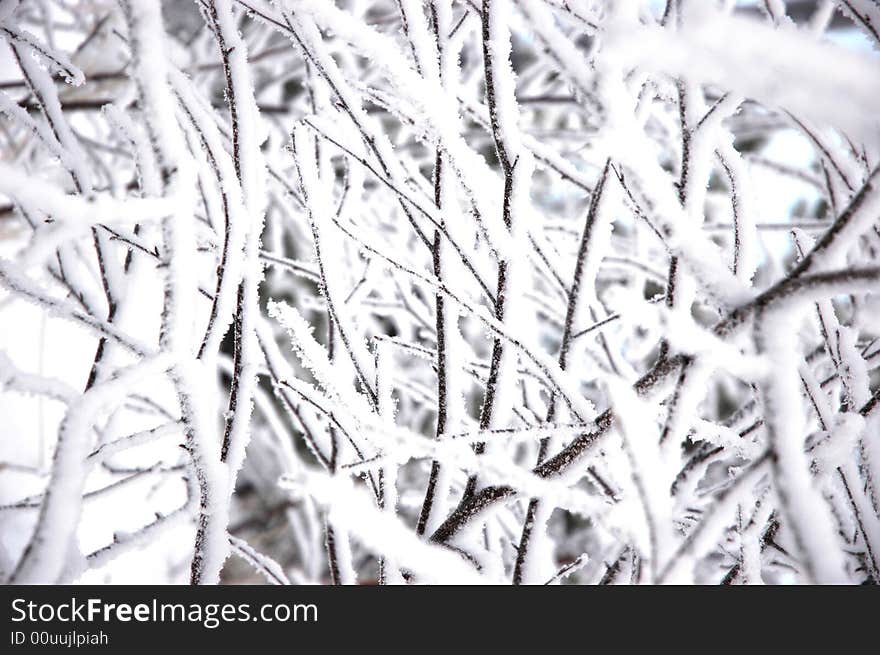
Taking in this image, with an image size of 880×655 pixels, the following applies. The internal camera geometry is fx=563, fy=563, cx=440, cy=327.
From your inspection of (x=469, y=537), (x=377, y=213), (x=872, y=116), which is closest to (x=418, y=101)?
(x=872, y=116)

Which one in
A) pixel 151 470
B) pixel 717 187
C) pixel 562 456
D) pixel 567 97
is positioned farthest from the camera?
pixel 717 187

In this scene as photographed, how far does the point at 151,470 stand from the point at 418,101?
0.74 meters

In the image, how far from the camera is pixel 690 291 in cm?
70

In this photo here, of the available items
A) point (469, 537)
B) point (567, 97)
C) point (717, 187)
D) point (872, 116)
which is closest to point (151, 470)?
point (469, 537)

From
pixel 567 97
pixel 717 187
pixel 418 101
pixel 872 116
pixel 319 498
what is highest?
pixel 717 187

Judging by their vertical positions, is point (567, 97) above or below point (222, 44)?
above

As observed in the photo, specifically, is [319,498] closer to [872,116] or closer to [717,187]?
[872,116]

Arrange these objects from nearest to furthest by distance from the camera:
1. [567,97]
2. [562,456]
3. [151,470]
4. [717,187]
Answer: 1. [562,456]
2. [151,470]
3. [567,97]
4. [717,187]

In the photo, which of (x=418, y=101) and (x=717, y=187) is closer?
(x=418, y=101)

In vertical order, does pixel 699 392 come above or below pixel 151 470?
below

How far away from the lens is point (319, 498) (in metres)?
0.48

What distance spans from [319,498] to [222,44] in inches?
21.5

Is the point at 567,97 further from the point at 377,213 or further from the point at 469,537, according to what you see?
the point at 469,537
